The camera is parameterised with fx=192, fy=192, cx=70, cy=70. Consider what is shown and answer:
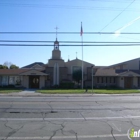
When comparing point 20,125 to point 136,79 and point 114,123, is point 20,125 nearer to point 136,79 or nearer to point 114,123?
point 114,123

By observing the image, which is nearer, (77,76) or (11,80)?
(11,80)

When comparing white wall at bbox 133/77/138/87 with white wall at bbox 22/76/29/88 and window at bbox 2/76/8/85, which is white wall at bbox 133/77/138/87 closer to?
white wall at bbox 22/76/29/88

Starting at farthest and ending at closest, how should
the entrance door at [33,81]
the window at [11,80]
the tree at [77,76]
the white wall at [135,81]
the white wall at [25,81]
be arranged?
the white wall at [135,81] < the tree at [77,76] < the window at [11,80] < the entrance door at [33,81] < the white wall at [25,81]

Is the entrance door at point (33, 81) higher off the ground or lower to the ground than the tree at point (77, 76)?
lower

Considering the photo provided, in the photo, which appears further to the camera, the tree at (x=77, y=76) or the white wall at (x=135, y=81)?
the white wall at (x=135, y=81)

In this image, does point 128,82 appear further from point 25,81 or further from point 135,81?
point 25,81

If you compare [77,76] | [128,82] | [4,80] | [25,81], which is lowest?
[128,82]

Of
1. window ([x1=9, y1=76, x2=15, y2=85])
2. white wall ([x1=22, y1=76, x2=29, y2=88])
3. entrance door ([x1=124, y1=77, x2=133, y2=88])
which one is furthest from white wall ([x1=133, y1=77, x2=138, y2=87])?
window ([x1=9, y1=76, x2=15, y2=85])

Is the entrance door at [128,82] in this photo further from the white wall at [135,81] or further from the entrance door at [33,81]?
the entrance door at [33,81]

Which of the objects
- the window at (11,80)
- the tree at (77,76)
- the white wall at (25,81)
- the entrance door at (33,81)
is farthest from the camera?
the tree at (77,76)

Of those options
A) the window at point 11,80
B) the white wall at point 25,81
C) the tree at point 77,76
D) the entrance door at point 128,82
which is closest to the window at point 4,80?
the window at point 11,80

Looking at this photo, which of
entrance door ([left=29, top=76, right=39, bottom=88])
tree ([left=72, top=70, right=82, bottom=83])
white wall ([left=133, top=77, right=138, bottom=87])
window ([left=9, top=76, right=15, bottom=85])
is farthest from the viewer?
white wall ([left=133, top=77, right=138, bottom=87])

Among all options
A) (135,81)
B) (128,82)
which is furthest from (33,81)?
(135,81)

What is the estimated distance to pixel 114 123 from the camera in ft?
25.6
